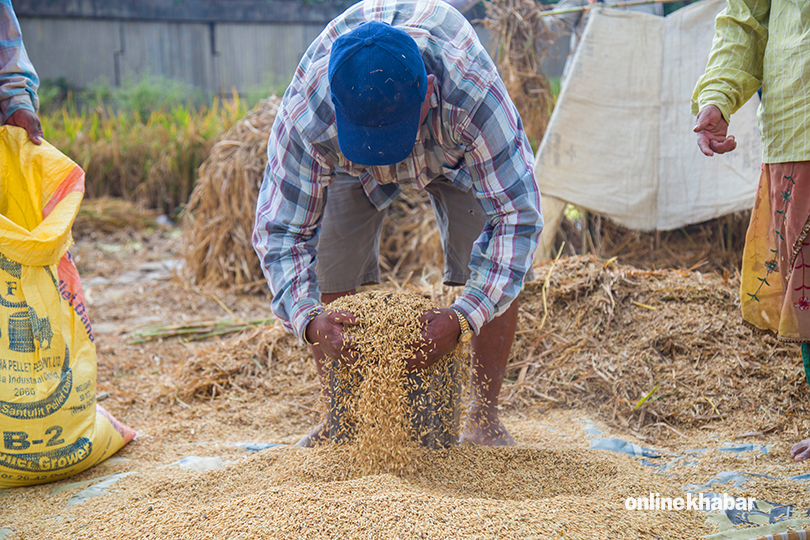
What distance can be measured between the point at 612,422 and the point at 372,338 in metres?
1.07

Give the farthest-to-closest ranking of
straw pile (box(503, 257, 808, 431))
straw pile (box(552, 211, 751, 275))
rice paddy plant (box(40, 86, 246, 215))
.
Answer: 1. rice paddy plant (box(40, 86, 246, 215))
2. straw pile (box(552, 211, 751, 275))
3. straw pile (box(503, 257, 808, 431))

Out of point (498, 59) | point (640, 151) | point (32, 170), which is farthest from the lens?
point (498, 59)

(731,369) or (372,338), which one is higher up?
(372,338)

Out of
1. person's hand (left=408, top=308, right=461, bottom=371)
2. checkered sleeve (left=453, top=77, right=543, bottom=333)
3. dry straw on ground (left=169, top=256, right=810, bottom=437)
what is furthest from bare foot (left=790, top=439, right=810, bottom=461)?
person's hand (left=408, top=308, right=461, bottom=371)

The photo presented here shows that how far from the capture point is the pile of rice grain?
1.53 m

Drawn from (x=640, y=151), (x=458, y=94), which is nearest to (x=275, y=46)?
(x=640, y=151)

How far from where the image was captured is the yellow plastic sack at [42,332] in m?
1.62

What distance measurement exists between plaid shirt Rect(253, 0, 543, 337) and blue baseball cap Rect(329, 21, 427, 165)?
154 mm

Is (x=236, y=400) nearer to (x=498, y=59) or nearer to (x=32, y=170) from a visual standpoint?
(x=32, y=170)

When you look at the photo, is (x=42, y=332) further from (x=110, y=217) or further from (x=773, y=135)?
(x=110, y=217)

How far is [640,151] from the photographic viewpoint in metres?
3.51
